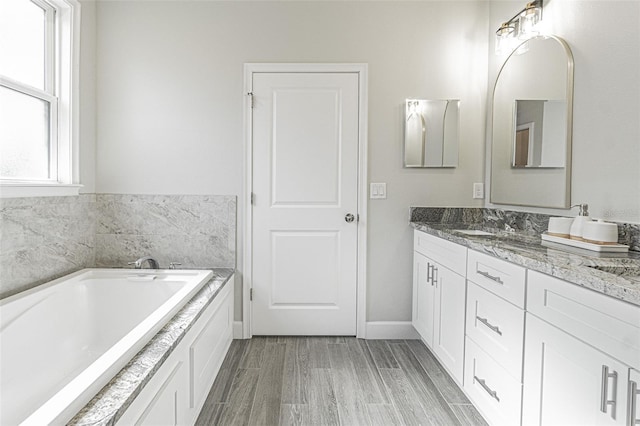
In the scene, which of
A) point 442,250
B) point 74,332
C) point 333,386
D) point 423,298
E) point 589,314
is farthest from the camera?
point 423,298

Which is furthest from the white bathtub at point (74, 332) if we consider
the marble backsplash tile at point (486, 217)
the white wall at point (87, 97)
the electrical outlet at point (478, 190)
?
the electrical outlet at point (478, 190)

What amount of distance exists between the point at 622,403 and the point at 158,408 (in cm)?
143

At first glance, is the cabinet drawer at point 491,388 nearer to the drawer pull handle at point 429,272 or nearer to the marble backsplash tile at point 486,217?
the drawer pull handle at point 429,272

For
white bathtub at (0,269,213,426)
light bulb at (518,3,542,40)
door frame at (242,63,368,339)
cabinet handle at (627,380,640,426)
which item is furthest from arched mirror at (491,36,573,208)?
white bathtub at (0,269,213,426)

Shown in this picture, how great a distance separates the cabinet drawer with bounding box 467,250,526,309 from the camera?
155 cm

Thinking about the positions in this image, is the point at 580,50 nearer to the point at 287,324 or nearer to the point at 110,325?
the point at 287,324

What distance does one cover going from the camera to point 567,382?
50.3 inches

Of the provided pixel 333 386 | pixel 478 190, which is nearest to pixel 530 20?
pixel 478 190

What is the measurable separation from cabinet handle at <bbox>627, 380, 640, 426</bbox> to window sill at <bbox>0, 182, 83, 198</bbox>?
8.71ft

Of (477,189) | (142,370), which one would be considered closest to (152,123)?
(142,370)

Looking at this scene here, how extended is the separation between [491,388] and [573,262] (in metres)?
0.77

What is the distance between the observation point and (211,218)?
290 cm

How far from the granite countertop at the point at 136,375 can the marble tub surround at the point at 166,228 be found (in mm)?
1002

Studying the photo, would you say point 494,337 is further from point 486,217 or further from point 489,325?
point 486,217
